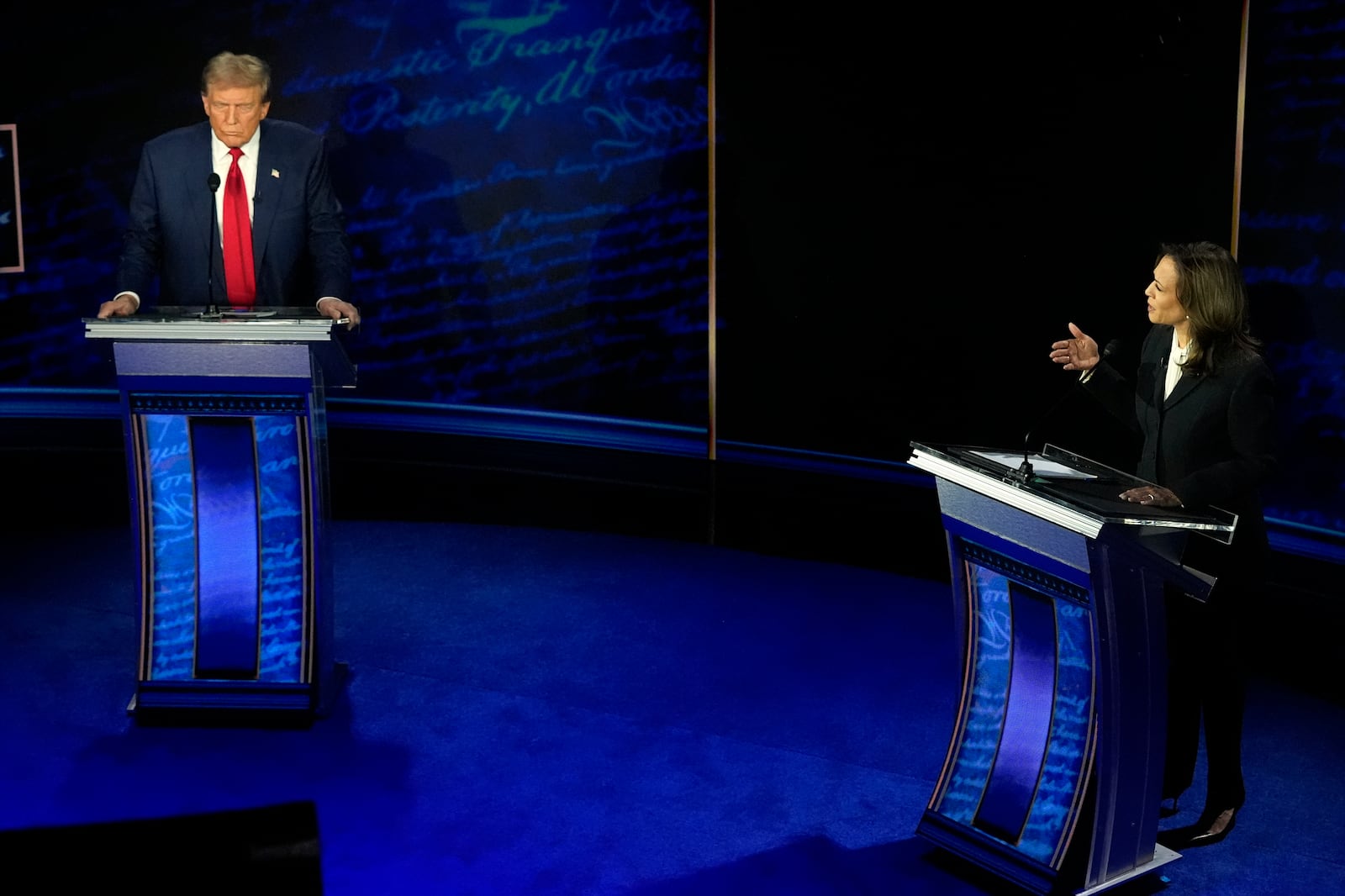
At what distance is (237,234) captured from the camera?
3.86 metres

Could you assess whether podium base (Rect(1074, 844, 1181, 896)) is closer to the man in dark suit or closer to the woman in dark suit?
the woman in dark suit

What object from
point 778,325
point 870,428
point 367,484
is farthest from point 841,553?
point 367,484

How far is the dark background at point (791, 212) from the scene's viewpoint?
159 inches

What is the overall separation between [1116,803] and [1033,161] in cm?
249

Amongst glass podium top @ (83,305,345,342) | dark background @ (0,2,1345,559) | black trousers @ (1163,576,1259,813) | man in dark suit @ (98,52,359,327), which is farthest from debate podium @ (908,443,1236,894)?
man in dark suit @ (98,52,359,327)

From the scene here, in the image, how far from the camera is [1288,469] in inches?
160

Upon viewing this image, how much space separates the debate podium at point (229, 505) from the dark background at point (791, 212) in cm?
209

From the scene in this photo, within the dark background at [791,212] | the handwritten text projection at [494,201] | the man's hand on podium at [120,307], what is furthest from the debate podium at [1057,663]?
the handwritten text projection at [494,201]

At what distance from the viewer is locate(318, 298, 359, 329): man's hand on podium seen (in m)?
3.49

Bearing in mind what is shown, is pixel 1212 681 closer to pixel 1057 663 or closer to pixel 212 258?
pixel 1057 663

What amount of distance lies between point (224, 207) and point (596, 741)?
1.80 meters

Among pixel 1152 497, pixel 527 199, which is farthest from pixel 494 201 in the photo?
pixel 1152 497

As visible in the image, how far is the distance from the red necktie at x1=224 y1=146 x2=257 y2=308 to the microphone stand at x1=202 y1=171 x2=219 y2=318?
0.15 feet

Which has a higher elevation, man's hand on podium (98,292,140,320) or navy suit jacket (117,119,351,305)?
navy suit jacket (117,119,351,305)
